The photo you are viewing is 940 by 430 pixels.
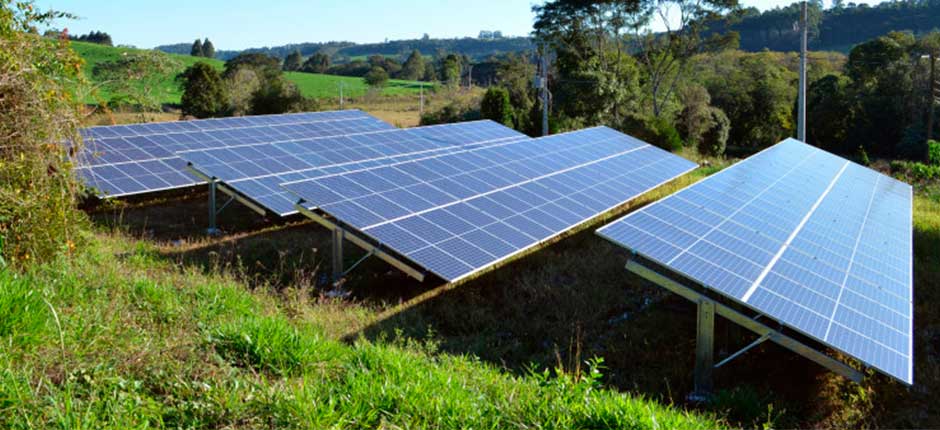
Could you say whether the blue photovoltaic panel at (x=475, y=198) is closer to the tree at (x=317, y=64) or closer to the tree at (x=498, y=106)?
the tree at (x=498, y=106)

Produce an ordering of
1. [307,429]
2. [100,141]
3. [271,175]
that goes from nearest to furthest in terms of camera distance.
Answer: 1. [307,429]
2. [271,175]
3. [100,141]

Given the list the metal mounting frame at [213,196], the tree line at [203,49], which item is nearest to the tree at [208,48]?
the tree line at [203,49]

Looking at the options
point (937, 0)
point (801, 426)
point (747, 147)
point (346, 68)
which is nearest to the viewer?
point (801, 426)

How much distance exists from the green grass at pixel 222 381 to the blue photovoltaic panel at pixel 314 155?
661 centimetres

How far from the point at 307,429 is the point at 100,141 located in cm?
1589

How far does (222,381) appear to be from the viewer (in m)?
4.64

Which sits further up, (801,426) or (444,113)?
(444,113)

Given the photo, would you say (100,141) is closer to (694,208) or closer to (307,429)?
(694,208)

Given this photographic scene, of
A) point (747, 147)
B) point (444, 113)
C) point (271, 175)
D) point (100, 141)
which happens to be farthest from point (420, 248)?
point (747, 147)

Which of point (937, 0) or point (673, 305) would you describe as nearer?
point (673, 305)

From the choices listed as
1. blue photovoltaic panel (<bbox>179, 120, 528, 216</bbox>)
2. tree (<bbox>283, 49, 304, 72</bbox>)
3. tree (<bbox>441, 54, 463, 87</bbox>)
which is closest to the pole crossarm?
blue photovoltaic panel (<bbox>179, 120, 528, 216</bbox>)

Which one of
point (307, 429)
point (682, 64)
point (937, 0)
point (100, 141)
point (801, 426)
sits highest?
point (937, 0)

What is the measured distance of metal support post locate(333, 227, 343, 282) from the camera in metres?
10.5

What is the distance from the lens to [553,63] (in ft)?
131
